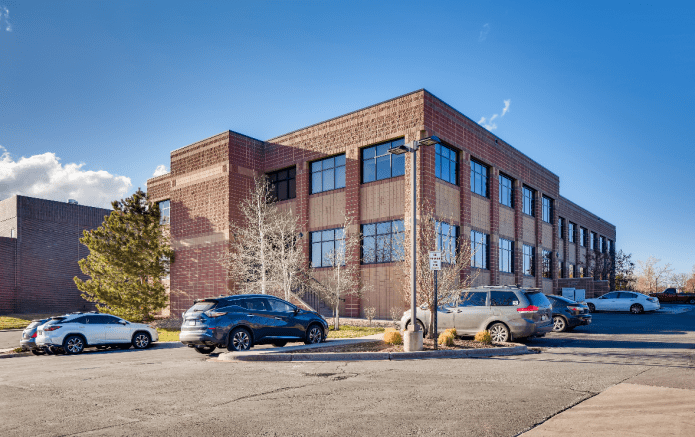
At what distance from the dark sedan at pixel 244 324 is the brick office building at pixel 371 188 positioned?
8276 millimetres

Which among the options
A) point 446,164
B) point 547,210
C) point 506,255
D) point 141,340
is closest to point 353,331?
point 141,340

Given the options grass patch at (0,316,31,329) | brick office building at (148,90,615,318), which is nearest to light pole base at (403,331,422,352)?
brick office building at (148,90,615,318)

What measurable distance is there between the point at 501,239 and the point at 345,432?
28.3 meters

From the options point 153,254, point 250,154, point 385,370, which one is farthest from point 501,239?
point 385,370

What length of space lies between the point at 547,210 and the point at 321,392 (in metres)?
37.3

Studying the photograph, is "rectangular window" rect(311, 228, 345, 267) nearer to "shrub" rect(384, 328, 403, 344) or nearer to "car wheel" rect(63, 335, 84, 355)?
"car wheel" rect(63, 335, 84, 355)

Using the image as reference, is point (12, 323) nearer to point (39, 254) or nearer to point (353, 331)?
point (39, 254)

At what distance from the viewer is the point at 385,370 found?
11.4 meters

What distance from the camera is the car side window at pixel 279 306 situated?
51.8 feet

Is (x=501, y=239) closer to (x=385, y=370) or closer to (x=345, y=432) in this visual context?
(x=385, y=370)

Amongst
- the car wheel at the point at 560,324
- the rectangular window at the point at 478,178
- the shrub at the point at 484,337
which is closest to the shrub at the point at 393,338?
the shrub at the point at 484,337

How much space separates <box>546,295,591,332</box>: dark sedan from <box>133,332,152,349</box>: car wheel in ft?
49.4

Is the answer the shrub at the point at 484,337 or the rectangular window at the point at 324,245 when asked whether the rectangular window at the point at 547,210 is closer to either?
the rectangular window at the point at 324,245

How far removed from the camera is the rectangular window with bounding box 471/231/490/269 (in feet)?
96.0
